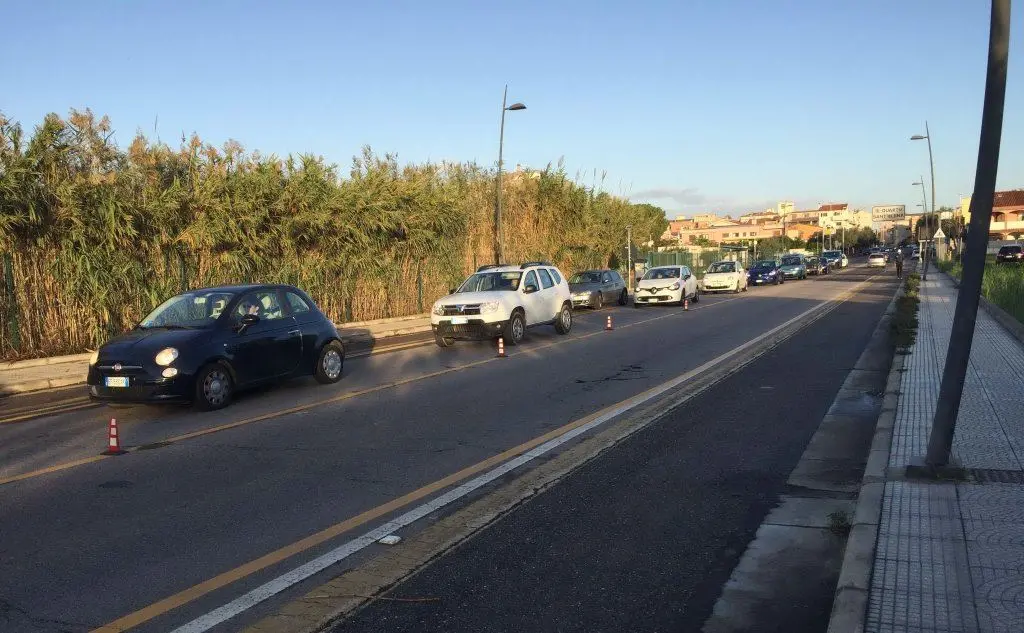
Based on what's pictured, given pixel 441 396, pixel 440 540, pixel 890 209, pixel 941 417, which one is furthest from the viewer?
pixel 890 209

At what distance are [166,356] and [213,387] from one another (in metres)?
0.72

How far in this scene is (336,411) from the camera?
10.2 metres

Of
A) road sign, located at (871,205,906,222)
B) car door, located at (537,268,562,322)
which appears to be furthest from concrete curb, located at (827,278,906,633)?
road sign, located at (871,205,906,222)

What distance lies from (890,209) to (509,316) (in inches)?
4523

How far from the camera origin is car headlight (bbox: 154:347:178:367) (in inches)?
389

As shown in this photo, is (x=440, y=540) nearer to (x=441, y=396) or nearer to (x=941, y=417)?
(x=941, y=417)

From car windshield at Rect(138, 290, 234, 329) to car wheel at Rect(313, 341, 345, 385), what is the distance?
174 centimetres

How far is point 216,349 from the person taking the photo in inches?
412

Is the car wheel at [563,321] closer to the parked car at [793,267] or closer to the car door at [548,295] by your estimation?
the car door at [548,295]

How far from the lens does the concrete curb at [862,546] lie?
394 centimetres

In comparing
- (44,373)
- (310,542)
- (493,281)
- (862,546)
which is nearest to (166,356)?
(310,542)

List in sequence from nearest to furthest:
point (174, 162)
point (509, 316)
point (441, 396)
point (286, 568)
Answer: point (286, 568) < point (441, 396) < point (509, 316) < point (174, 162)

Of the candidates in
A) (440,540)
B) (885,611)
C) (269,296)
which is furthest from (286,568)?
(269,296)

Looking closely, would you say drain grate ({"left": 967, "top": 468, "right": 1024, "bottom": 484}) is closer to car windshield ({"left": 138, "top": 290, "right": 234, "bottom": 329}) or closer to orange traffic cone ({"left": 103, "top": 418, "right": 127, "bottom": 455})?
orange traffic cone ({"left": 103, "top": 418, "right": 127, "bottom": 455})
